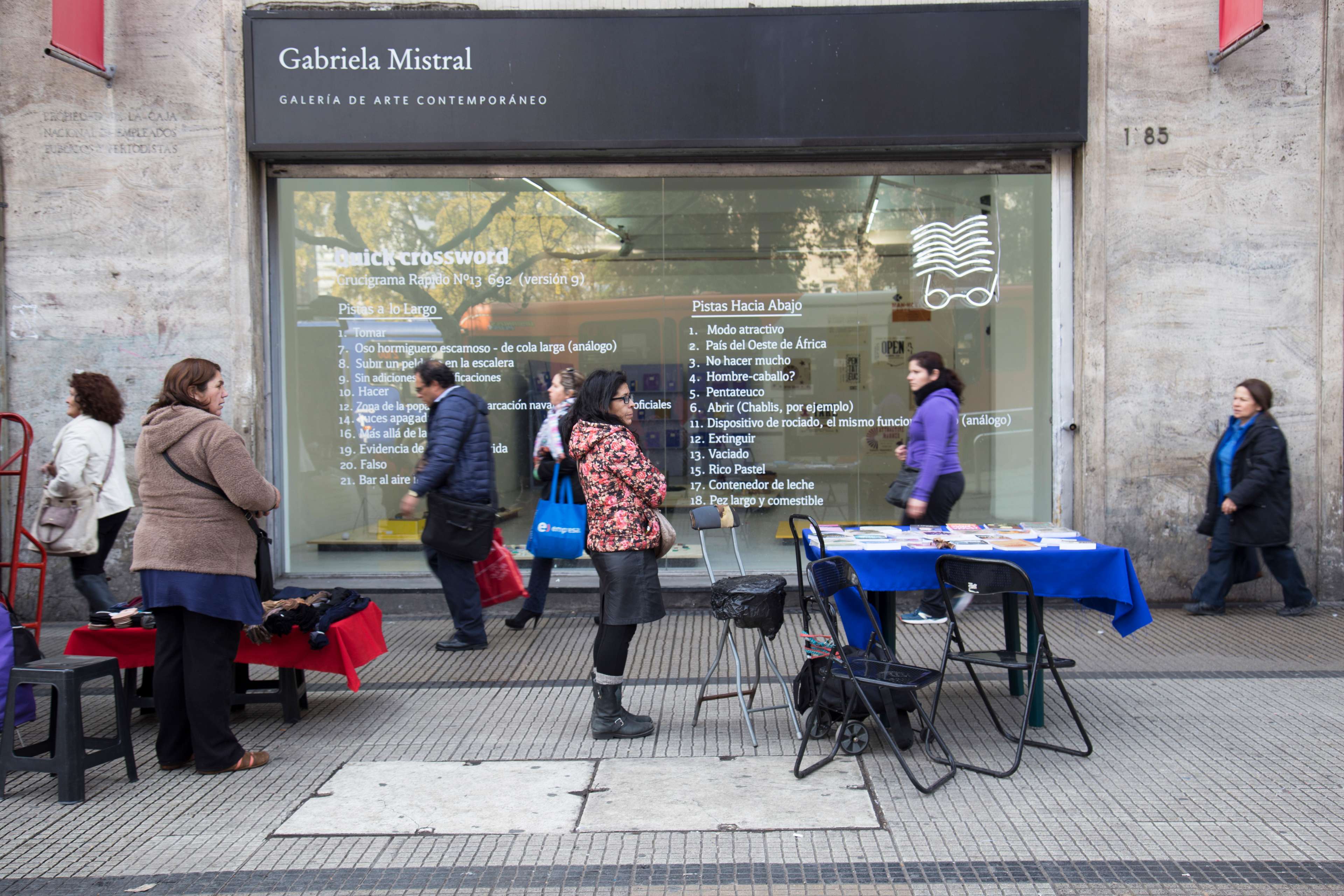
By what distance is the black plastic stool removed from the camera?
4.16 meters

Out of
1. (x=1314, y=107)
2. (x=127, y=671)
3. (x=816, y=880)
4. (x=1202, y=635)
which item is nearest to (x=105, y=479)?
(x=127, y=671)

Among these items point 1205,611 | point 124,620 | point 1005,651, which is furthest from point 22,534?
point 1205,611

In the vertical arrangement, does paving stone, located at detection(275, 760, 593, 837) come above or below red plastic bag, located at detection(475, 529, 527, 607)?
below

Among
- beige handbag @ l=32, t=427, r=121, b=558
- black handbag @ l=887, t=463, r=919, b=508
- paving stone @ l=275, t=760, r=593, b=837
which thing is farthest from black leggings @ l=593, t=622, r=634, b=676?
beige handbag @ l=32, t=427, r=121, b=558

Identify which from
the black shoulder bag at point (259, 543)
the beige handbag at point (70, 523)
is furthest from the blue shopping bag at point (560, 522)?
the beige handbag at point (70, 523)

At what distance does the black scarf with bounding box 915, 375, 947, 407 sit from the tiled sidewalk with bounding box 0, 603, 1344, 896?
1709 mm

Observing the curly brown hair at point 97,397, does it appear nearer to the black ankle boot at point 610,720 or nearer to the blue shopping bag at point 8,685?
the blue shopping bag at point 8,685

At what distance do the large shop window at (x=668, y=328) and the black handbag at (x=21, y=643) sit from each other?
12.1 ft

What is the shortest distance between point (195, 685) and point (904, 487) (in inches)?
175

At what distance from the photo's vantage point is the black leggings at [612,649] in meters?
4.76

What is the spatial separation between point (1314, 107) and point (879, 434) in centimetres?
399

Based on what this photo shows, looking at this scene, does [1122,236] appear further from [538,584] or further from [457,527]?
[457,527]

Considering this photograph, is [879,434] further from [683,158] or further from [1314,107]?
[1314,107]

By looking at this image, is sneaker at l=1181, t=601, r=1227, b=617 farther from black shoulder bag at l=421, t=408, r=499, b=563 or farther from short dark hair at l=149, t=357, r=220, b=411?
short dark hair at l=149, t=357, r=220, b=411
